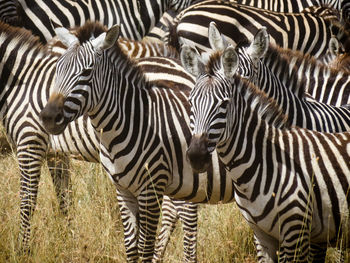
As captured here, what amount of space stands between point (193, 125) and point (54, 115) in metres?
1.23

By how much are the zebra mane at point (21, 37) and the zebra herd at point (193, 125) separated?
0.04ft

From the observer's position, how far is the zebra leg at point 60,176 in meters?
7.88

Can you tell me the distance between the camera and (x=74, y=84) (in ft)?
19.8

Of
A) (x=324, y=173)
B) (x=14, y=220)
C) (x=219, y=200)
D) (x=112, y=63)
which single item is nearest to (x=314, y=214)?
(x=324, y=173)

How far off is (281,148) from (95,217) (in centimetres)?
247

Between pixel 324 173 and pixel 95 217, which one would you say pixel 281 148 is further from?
pixel 95 217

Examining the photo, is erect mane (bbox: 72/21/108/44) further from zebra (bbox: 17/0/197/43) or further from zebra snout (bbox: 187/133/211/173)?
zebra (bbox: 17/0/197/43)

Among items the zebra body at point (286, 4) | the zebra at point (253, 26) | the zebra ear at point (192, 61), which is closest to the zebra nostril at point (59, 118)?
the zebra ear at point (192, 61)

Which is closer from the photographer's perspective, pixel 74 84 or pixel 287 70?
pixel 74 84

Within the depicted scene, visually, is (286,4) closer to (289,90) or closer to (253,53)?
(289,90)

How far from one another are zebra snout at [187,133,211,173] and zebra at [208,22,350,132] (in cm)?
155

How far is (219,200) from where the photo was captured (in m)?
6.70

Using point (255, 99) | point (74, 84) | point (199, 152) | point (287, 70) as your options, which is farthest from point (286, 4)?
point (199, 152)

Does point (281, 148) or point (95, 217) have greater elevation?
point (281, 148)
